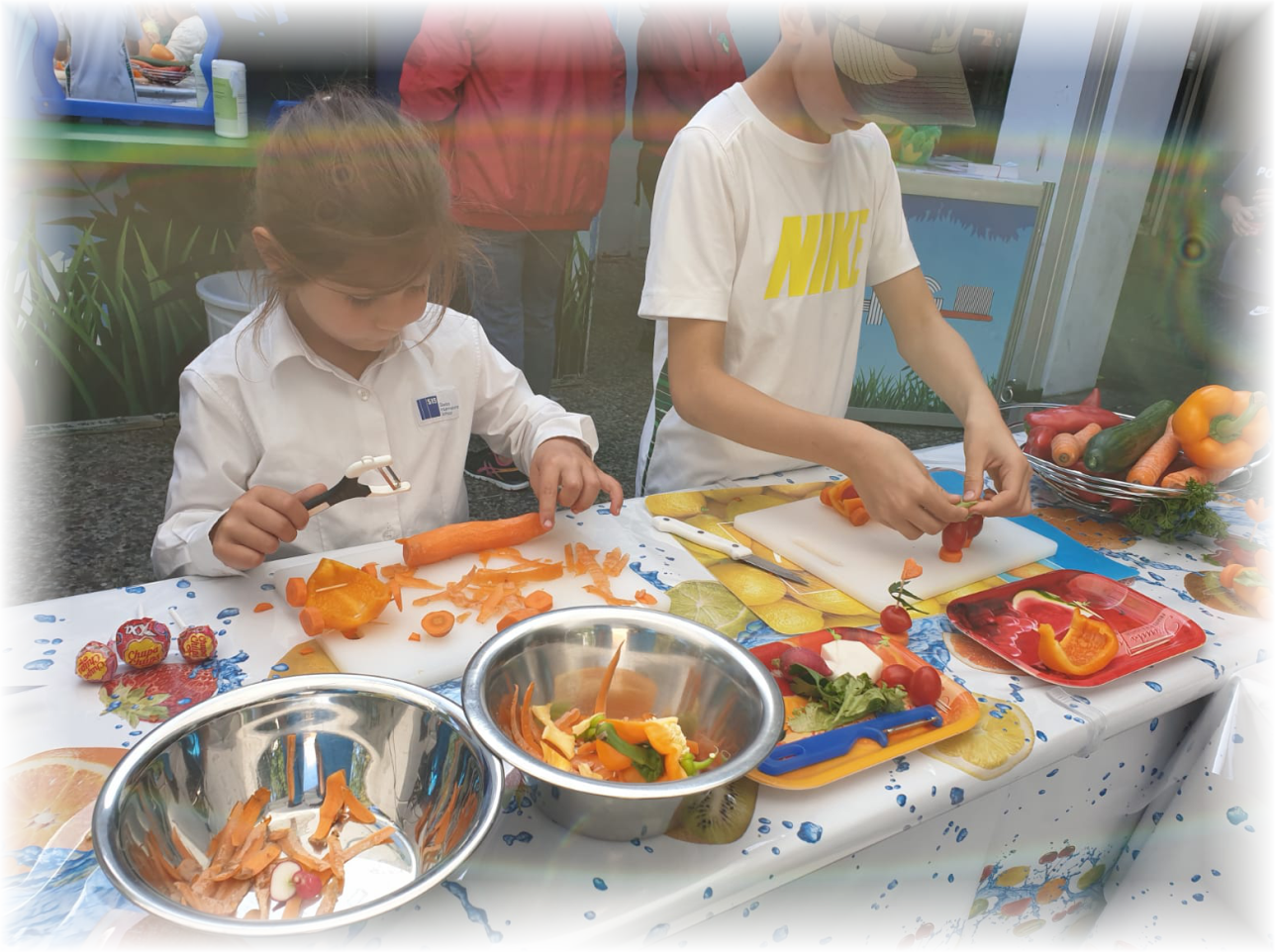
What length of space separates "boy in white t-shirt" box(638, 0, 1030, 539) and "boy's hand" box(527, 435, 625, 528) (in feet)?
0.73

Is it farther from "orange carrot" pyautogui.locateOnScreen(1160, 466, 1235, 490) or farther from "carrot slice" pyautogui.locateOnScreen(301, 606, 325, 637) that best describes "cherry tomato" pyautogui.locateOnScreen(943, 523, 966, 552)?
"carrot slice" pyautogui.locateOnScreen(301, 606, 325, 637)

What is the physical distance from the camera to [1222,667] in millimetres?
1265

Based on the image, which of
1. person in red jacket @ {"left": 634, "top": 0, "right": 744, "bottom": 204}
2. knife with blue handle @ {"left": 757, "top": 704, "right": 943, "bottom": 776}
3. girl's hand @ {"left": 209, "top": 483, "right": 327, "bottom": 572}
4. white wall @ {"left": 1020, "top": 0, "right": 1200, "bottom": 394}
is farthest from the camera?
white wall @ {"left": 1020, "top": 0, "right": 1200, "bottom": 394}

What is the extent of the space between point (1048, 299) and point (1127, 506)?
11.1ft

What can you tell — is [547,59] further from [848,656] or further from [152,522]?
[848,656]

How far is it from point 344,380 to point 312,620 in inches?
18.0

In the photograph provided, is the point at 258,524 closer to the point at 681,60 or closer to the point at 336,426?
the point at 336,426

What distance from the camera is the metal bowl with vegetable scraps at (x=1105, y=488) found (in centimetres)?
156

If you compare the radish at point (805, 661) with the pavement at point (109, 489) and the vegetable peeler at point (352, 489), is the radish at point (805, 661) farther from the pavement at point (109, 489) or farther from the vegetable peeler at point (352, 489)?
the pavement at point (109, 489)

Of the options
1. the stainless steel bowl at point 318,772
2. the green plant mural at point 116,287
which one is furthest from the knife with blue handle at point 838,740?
the green plant mural at point 116,287

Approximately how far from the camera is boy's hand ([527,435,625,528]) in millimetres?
1387

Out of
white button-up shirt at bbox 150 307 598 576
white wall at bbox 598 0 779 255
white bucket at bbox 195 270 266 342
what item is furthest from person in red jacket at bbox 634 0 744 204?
white button-up shirt at bbox 150 307 598 576

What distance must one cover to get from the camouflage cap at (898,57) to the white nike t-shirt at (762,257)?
27 cm

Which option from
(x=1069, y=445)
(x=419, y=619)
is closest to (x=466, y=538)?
(x=419, y=619)
